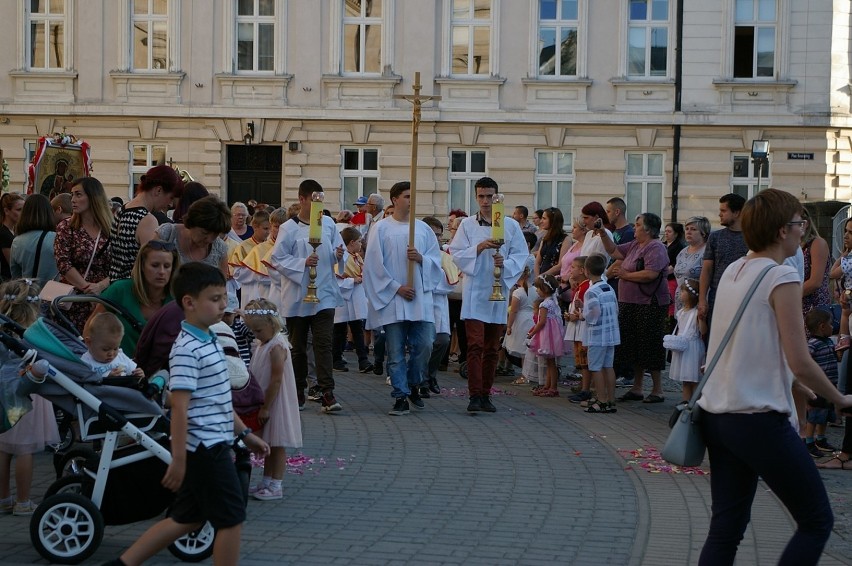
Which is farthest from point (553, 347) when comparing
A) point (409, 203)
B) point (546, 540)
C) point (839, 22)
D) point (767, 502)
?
point (839, 22)

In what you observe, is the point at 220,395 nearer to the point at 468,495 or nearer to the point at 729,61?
the point at 468,495

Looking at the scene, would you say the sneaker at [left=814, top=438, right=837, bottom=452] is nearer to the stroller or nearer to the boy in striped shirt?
the stroller

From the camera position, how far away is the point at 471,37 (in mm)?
31328

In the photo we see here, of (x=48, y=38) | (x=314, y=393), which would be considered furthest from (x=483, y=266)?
(x=48, y=38)

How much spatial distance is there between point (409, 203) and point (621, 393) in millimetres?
3738

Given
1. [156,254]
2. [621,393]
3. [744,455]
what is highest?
[156,254]

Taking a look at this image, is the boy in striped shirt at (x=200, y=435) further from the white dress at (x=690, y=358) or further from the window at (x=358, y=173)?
the window at (x=358, y=173)

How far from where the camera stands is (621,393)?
1492 cm

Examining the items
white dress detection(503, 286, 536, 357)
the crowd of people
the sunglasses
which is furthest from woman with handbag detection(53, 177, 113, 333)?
white dress detection(503, 286, 536, 357)

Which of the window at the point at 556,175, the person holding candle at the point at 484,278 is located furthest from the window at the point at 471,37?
the person holding candle at the point at 484,278

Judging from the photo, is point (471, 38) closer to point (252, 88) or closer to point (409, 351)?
point (252, 88)

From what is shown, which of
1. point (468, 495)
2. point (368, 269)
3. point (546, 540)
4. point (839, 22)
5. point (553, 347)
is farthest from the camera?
point (839, 22)

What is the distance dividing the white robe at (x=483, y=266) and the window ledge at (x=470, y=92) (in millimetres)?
18224

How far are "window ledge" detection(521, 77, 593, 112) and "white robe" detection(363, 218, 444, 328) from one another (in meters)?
18.6
